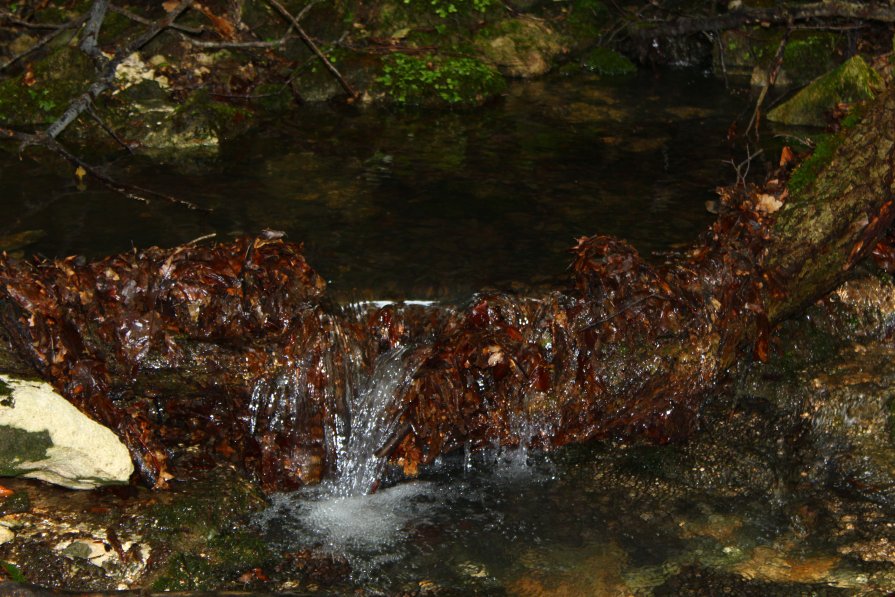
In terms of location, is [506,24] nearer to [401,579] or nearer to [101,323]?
[101,323]

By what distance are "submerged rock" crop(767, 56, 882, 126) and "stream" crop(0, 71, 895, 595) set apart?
2.52ft

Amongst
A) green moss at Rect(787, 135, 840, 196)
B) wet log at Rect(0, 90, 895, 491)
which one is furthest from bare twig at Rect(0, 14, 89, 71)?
green moss at Rect(787, 135, 840, 196)

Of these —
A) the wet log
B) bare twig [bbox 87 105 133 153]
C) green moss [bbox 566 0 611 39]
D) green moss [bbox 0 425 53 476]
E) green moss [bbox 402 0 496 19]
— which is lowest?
green moss [bbox 0 425 53 476]

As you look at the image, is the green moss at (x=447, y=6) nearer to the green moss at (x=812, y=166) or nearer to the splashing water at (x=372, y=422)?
the green moss at (x=812, y=166)

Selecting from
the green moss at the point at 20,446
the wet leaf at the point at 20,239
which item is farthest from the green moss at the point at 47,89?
the green moss at the point at 20,446

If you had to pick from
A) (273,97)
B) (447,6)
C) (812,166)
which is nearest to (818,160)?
(812,166)

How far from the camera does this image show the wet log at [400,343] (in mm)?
5375

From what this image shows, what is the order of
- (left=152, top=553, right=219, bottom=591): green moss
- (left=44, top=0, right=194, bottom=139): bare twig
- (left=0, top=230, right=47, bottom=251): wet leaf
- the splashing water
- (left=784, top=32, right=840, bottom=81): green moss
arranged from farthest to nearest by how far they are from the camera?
(left=784, top=32, right=840, bottom=81): green moss → (left=44, top=0, right=194, bottom=139): bare twig → (left=0, top=230, right=47, bottom=251): wet leaf → the splashing water → (left=152, top=553, right=219, bottom=591): green moss

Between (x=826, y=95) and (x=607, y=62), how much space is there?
10.3ft

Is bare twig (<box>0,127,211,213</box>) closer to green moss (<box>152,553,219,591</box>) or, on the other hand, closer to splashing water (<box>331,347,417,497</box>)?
splashing water (<box>331,347,417,497</box>)

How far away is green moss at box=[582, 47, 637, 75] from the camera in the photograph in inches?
454

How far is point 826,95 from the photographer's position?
9.14 m

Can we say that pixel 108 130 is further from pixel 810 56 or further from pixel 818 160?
pixel 810 56

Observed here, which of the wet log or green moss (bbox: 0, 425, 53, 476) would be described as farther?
the wet log
